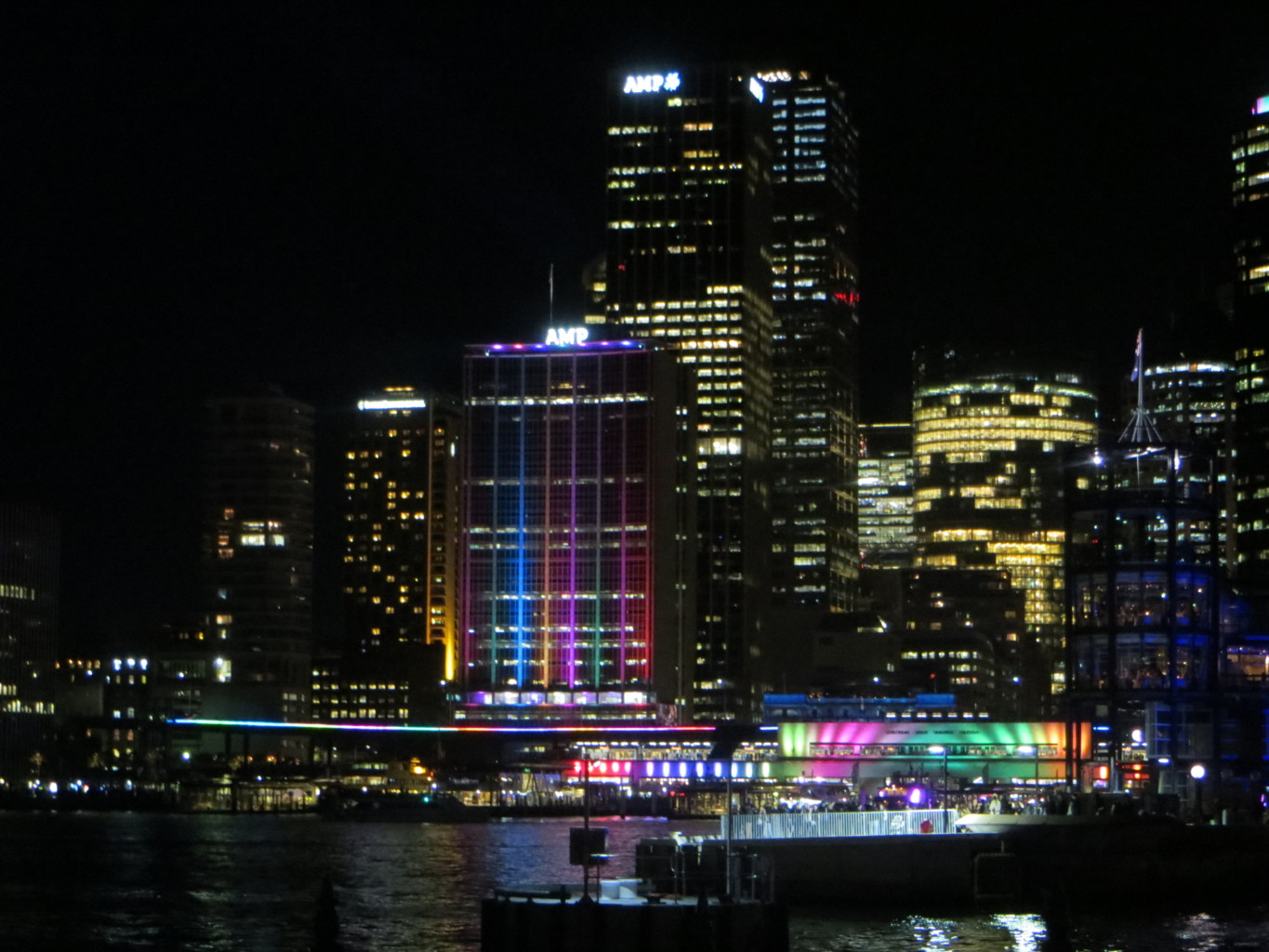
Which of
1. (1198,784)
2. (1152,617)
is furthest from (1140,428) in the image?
(1198,784)

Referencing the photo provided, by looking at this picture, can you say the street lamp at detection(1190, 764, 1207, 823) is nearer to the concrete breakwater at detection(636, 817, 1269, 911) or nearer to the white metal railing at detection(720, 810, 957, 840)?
the concrete breakwater at detection(636, 817, 1269, 911)

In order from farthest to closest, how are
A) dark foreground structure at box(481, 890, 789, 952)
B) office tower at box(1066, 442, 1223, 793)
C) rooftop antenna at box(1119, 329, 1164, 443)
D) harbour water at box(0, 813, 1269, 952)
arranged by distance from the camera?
rooftop antenna at box(1119, 329, 1164, 443)
office tower at box(1066, 442, 1223, 793)
harbour water at box(0, 813, 1269, 952)
dark foreground structure at box(481, 890, 789, 952)

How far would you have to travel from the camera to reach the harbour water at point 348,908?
82.4 meters

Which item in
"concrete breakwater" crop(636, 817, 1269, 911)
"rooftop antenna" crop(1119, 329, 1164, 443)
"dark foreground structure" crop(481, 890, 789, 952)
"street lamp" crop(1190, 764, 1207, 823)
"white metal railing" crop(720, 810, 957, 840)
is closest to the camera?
"dark foreground structure" crop(481, 890, 789, 952)

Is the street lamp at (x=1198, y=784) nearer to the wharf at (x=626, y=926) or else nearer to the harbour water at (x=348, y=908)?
the harbour water at (x=348, y=908)

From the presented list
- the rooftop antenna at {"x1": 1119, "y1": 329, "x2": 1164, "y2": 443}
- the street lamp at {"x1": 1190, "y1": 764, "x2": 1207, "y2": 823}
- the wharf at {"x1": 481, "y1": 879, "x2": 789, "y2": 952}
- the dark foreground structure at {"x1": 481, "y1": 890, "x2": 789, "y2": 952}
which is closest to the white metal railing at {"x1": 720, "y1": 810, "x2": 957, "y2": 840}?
the wharf at {"x1": 481, "y1": 879, "x2": 789, "y2": 952}

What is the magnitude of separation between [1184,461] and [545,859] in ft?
200

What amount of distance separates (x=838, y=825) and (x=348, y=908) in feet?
73.0

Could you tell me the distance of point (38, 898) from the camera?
10400cm

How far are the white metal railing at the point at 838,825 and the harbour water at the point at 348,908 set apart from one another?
539cm

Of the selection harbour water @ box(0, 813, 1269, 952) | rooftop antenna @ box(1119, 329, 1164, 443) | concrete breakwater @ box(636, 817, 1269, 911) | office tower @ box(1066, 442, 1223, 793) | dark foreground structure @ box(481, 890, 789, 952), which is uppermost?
rooftop antenna @ box(1119, 329, 1164, 443)

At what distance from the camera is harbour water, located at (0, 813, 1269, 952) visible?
8238 centimetres

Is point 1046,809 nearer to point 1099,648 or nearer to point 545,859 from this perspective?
point 545,859

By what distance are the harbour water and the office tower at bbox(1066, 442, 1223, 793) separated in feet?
120
